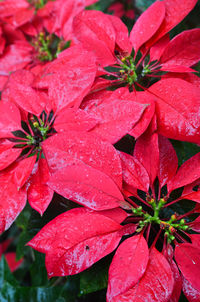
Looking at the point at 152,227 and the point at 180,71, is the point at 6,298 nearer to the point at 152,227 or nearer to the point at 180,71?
the point at 152,227

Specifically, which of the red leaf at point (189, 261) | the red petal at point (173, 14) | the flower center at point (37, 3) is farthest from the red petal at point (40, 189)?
the flower center at point (37, 3)

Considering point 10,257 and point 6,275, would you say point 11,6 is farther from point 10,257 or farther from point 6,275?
point 10,257

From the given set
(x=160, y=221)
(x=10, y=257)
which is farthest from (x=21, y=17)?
(x=10, y=257)

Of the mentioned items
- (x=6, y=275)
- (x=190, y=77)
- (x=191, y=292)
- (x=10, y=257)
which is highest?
(x=190, y=77)

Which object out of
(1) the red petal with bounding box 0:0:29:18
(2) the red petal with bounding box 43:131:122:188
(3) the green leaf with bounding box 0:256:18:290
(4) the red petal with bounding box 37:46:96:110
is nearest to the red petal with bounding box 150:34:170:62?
(4) the red petal with bounding box 37:46:96:110

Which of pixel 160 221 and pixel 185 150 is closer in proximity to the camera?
pixel 160 221

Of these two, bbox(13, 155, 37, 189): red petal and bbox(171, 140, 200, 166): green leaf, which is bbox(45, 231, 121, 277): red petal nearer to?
bbox(13, 155, 37, 189): red petal

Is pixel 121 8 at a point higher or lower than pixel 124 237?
higher
